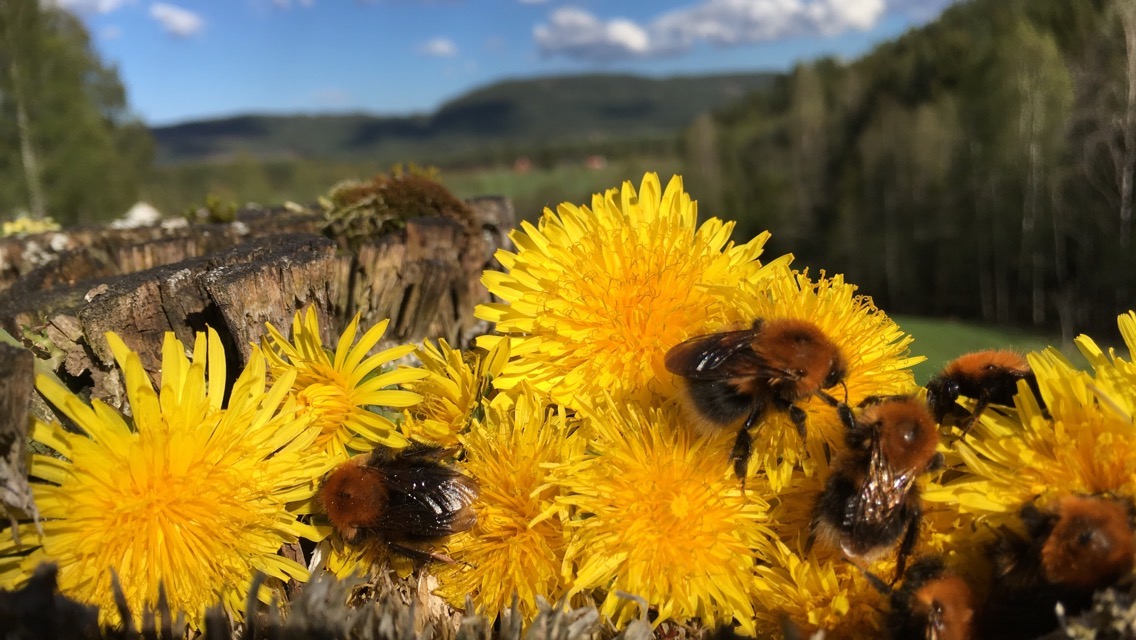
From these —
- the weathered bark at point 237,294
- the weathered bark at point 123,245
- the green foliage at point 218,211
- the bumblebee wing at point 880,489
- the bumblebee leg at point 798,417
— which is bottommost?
the bumblebee wing at point 880,489

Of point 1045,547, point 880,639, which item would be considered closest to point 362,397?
point 880,639

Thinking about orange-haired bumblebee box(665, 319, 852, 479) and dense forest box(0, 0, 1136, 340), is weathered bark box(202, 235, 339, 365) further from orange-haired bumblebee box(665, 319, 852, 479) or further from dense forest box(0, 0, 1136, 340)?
dense forest box(0, 0, 1136, 340)

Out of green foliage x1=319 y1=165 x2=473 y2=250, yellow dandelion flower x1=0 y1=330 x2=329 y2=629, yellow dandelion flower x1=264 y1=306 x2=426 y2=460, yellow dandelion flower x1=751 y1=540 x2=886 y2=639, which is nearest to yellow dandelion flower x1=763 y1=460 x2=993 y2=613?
yellow dandelion flower x1=751 y1=540 x2=886 y2=639

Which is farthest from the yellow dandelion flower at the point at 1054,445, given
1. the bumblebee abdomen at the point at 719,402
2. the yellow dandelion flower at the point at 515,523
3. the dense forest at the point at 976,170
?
the dense forest at the point at 976,170

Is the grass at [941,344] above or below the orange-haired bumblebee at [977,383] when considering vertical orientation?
below

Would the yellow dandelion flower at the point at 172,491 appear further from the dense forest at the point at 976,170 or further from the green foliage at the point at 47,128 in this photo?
the green foliage at the point at 47,128

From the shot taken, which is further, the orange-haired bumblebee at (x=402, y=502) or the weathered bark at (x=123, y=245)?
the weathered bark at (x=123, y=245)

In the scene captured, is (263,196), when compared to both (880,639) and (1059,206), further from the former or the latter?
(880,639)

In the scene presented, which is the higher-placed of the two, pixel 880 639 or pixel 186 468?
pixel 186 468
